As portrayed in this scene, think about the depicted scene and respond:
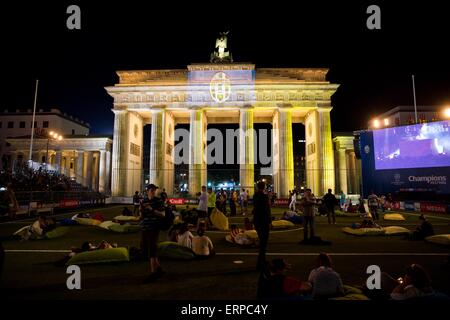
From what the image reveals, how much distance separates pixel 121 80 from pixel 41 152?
20705 millimetres

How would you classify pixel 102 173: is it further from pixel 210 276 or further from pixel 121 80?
pixel 210 276

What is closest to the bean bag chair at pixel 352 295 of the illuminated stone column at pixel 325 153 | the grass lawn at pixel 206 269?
the grass lawn at pixel 206 269

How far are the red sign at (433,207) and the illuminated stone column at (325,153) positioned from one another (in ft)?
37.3

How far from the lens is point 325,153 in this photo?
3381 cm

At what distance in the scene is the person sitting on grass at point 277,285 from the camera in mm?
3762

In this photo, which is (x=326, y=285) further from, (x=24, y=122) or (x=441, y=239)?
(x=24, y=122)

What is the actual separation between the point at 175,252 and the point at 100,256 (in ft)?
6.52

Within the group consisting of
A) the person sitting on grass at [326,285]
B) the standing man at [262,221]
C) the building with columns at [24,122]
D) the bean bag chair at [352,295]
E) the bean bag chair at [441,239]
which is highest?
the building with columns at [24,122]

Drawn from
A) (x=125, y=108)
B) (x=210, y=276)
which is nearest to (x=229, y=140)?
(x=125, y=108)

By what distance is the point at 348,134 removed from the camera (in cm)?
4228

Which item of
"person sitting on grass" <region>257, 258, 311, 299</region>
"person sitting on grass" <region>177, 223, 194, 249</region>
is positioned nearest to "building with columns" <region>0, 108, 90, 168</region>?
"person sitting on grass" <region>177, 223, 194, 249</region>

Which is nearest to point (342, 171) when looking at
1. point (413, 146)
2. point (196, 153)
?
point (413, 146)

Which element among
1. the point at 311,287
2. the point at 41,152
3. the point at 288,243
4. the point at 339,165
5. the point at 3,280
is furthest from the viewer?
the point at 41,152

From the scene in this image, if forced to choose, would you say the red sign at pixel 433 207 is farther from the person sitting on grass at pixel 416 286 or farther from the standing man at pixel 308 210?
the person sitting on grass at pixel 416 286
